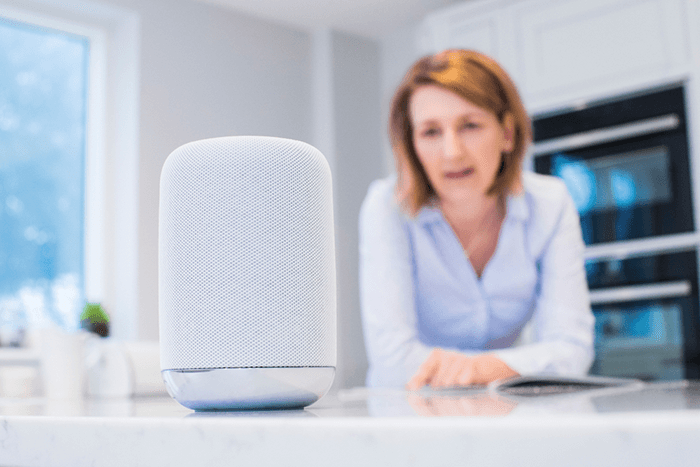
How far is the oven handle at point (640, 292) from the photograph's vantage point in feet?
8.87

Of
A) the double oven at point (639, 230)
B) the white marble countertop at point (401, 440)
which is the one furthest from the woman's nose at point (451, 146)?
the double oven at point (639, 230)

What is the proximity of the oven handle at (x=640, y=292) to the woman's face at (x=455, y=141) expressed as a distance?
5.63ft

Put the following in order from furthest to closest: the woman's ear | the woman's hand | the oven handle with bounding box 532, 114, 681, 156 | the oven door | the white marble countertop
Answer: the oven handle with bounding box 532, 114, 681, 156
the oven door
the woman's ear
the woman's hand
the white marble countertop

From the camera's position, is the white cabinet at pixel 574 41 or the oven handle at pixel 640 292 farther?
the white cabinet at pixel 574 41

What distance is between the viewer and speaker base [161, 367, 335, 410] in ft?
1.21

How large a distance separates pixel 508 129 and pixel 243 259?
1.11 m

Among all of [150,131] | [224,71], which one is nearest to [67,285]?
[150,131]

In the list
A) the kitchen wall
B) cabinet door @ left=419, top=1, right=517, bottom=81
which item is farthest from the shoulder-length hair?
the kitchen wall

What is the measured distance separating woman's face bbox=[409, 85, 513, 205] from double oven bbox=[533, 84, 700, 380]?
1723 mm

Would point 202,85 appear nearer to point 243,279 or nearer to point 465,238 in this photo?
point 465,238

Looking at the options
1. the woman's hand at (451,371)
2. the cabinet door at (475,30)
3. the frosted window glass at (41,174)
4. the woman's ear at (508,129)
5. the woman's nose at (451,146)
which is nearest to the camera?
the woman's hand at (451,371)

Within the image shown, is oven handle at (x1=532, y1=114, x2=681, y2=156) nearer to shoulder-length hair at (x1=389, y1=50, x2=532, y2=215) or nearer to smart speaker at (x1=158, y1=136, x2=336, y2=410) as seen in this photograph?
shoulder-length hair at (x1=389, y1=50, x2=532, y2=215)

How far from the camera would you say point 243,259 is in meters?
0.38

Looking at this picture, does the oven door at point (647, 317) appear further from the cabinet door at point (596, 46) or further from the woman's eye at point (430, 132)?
the woman's eye at point (430, 132)
